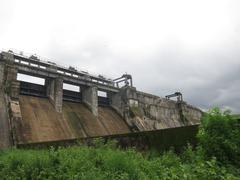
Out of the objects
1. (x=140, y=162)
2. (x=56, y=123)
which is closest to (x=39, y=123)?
(x=56, y=123)

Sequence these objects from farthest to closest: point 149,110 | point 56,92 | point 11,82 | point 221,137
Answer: point 149,110 → point 56,92 → point 11,82 → point 221,137

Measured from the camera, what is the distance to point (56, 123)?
22797 millimetres

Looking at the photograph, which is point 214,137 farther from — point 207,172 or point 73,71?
point 73,71

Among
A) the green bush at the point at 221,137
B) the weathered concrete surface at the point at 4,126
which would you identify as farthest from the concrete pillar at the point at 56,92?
the green bush at the point at 221,137

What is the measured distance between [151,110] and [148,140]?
22378 millimetres

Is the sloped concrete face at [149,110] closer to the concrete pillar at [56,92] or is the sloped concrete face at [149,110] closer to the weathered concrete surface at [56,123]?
the weathered concrete surface at [56,123]

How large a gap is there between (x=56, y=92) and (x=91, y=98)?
14.9ft

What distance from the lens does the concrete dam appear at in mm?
19125

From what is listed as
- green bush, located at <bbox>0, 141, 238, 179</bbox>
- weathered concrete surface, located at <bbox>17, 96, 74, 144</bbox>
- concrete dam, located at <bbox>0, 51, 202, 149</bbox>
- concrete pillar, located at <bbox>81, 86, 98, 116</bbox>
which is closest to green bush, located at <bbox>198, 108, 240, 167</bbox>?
green bush, located at <bbox>0, 141, 238, 179</bbox>

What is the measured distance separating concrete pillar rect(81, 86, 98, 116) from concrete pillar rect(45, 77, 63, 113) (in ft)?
13.1

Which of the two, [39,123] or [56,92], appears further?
[56,92]

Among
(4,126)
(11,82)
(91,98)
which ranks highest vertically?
(11,82)

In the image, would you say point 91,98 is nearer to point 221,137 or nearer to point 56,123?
point 56,123

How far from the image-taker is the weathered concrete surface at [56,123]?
65.2 feet
